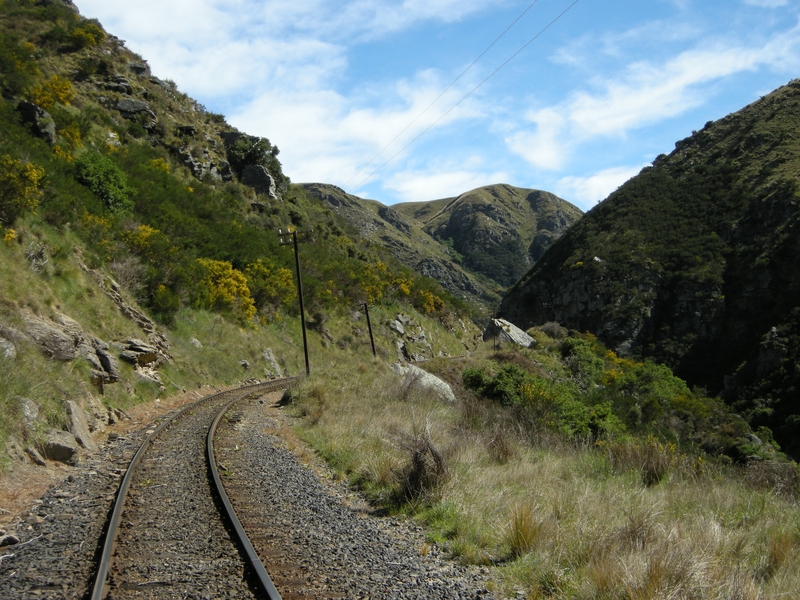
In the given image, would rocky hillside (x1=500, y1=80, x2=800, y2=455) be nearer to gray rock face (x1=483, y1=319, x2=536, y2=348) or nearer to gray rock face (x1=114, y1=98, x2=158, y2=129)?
gray rock face (x1=483, y1=319, x2=536, y2=348)

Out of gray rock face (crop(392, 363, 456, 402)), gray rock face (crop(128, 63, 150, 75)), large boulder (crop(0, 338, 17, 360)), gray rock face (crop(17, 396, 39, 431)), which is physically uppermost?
gray rock face (crop(128, 63, 150, 75))

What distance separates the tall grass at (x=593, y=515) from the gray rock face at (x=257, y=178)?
144 feet

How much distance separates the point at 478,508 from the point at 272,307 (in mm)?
29262

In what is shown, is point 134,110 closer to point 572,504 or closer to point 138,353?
point 138,353

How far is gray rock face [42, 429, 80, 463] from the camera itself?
897cm

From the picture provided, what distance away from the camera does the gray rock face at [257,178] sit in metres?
51.1

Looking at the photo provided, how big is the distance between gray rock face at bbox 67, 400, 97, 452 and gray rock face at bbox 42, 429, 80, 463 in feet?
1.96

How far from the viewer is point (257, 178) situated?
2028 inches

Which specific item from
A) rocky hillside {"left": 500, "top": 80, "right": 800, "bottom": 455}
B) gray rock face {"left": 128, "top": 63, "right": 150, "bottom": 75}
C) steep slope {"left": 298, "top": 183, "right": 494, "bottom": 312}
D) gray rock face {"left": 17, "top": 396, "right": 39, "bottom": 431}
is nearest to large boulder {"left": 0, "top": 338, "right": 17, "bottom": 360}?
gray rock face {"left": 17, "top": 396, "right": 39, "bottom": 431}

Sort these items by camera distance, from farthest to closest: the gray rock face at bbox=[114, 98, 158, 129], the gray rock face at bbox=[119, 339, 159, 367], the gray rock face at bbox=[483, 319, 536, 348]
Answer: the gray rock face at bbox=[483, 319, 536, 348], the gray rock face at bbox=[114, 98, 158, 129], the gray rock face at bbox=[119, 339, 159, 367]

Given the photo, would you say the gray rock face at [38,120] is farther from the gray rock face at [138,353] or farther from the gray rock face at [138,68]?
the gray rock face at [138,68]

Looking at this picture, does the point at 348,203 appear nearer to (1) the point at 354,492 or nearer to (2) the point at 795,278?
(2) the point at 795,278

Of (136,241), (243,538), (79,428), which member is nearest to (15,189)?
(136,241)

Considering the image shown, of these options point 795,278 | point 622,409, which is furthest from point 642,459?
point 795,278
